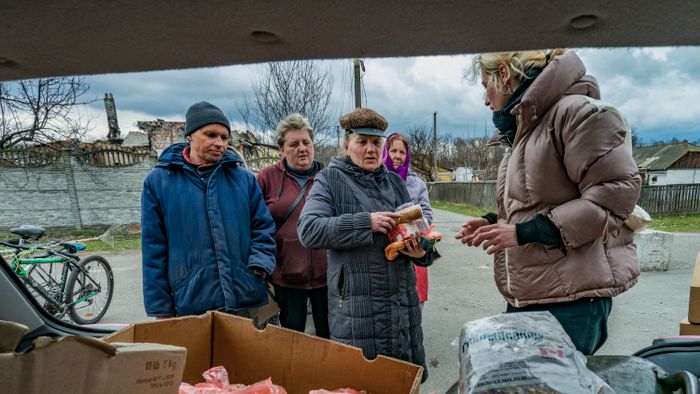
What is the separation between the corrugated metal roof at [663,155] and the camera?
39.3 meters

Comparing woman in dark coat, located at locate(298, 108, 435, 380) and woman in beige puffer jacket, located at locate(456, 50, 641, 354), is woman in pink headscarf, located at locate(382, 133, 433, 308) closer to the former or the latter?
woman in dark coat, located at locate(298, 108, 435, 380)

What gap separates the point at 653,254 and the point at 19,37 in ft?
26.1

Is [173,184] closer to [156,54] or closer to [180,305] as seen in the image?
[180,305]

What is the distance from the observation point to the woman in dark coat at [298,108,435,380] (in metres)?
1.92

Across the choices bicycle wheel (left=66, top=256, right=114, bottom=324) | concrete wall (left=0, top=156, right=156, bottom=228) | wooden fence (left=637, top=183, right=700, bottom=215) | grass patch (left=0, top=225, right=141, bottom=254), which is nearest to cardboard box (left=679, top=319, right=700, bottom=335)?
bicycle wheel (left=66, top=256, right=114, bottom=324)

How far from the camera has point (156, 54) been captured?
83 centimetres

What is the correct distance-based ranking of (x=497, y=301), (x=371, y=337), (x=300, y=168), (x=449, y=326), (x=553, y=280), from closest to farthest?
(x=553, y=280) → (x=371, y=337) → (x=300, y=168) → (x=449, y=326) → (x=497, y=301)

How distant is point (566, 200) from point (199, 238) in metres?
1.64

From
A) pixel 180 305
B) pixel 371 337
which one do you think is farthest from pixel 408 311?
pixel 180 305

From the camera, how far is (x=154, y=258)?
1978mm

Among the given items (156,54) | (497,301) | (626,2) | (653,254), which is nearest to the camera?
(626,2)

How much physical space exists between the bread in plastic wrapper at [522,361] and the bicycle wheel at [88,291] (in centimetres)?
544

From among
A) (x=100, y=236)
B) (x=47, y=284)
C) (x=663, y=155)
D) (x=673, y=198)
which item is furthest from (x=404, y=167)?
(x=663, y=155)

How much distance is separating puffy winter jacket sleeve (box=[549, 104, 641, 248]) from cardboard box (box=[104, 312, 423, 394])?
2.45 feet
